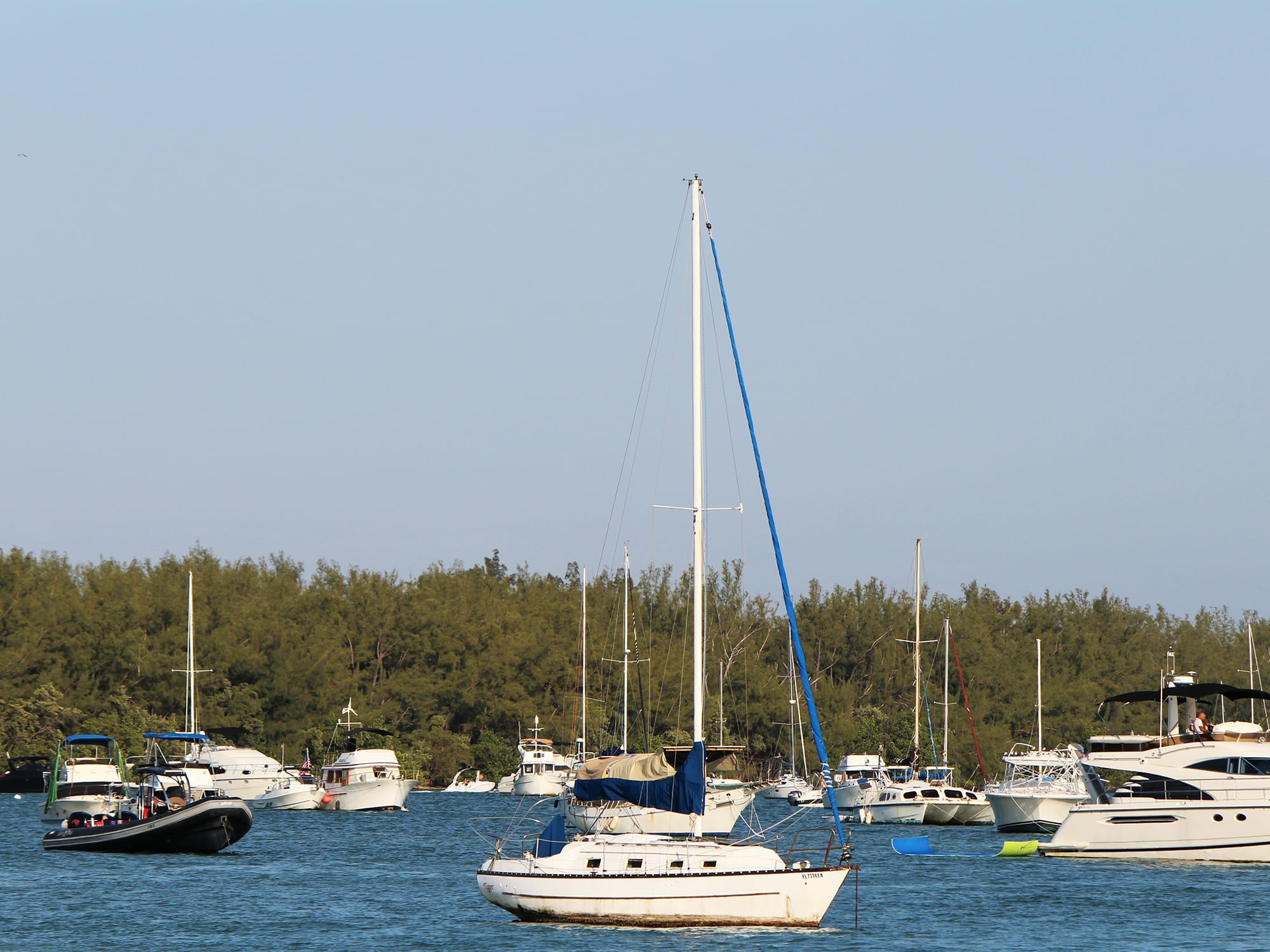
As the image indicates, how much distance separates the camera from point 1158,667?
5758 inches

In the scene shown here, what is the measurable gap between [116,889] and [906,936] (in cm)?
2278

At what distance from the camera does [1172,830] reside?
53.7 m

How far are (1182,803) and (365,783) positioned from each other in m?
49.8

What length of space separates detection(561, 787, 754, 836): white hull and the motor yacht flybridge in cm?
1185

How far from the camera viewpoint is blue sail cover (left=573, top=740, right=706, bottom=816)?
115 ft

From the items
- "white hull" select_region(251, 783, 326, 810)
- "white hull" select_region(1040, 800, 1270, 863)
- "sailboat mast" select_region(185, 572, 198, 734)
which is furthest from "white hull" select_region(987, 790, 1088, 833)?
"sailboat mast" select_region(185, 572, 198, 734)

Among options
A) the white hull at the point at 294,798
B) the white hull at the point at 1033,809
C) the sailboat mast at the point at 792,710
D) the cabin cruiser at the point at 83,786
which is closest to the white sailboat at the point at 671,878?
the white hull at the point at 1033,809

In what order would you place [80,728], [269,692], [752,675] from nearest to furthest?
[80,728] < [269,692] < [752,675]

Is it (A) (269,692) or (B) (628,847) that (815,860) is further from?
(A) (269,692)

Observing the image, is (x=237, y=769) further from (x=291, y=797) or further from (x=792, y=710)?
(x=792, y=710)

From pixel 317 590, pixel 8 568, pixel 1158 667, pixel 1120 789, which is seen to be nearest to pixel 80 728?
pixel 8 568

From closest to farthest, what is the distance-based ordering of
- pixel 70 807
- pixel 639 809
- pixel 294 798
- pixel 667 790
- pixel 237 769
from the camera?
pixel 667 790, pixel 639 809, pixel 70 807, pixel 294 798, pixel 237 769

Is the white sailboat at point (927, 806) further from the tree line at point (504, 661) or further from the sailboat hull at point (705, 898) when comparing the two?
the sailboat hull at point (705, 898)

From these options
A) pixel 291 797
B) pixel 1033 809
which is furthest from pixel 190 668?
pixel 1033 809
